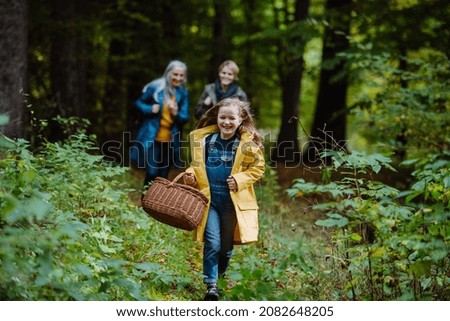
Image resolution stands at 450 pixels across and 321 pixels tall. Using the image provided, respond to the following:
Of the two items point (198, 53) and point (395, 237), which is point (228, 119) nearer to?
point (395, 237)

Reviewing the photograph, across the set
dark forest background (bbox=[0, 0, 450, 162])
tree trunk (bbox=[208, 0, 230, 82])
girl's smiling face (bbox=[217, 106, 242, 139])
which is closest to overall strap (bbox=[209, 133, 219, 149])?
girl's smiling face (bbox=[217, 106, 242, 139])

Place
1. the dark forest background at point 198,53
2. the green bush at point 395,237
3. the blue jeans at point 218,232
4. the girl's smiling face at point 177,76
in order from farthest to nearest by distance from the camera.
→ the dark forest background at point 198,53 → the girl's smiling face at point 177,76 → the blue jeans at point 218,232 → the green bush at point 395,237

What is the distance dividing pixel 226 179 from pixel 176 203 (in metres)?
0.68

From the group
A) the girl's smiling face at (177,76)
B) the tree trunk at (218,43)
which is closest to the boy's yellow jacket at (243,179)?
the girl's smiling face at (177,76)

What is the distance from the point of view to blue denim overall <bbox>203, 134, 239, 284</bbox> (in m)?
5.59

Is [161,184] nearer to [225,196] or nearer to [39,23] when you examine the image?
[225,196]

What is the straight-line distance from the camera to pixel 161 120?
873cm

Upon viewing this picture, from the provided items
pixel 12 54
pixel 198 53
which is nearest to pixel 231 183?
pixel 12 54

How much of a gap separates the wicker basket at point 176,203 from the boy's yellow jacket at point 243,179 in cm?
33

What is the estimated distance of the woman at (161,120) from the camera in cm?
863

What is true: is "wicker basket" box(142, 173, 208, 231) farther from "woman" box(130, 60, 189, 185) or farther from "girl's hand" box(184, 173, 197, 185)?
"woman" box(130, 60, 189, 185)

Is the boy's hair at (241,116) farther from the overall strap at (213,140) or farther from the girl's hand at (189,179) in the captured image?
the girl's hand at (189,179)

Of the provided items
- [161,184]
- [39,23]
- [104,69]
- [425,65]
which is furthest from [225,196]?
[104,69]
